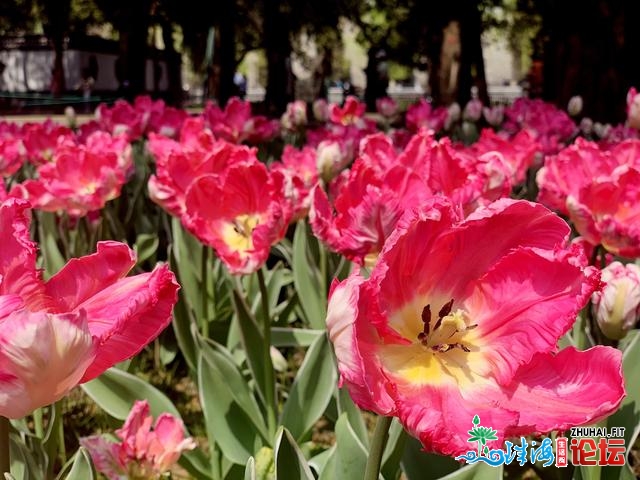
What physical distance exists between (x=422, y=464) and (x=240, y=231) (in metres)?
0.75

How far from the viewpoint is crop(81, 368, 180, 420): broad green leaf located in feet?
6.32

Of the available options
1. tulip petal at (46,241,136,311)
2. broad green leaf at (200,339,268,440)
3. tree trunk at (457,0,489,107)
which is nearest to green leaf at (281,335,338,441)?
broad green leaf at (200,339,268,440)

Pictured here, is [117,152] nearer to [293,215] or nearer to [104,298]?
[293,215]

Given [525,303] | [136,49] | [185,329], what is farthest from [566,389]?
[136,49]

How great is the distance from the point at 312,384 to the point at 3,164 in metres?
2.04

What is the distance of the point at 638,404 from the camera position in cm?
160

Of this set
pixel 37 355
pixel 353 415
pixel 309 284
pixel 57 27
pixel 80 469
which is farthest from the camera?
pixel 57 27

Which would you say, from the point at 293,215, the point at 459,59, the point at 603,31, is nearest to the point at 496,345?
the point at 293,215

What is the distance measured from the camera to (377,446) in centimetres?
100

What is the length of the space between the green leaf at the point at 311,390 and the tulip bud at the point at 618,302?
643mm

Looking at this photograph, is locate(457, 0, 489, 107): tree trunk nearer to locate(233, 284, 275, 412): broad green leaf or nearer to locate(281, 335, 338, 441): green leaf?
locate(233, 284, 275, 412): broad green leaf

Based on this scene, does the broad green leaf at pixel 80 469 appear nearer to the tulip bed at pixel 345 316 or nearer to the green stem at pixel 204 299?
the tulip bed at pixel 345 316

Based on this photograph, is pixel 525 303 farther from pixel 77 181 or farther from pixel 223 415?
pixel 77 181

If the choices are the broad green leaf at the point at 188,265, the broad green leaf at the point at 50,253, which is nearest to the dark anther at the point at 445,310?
the broad green leaf at the point at 188,265
